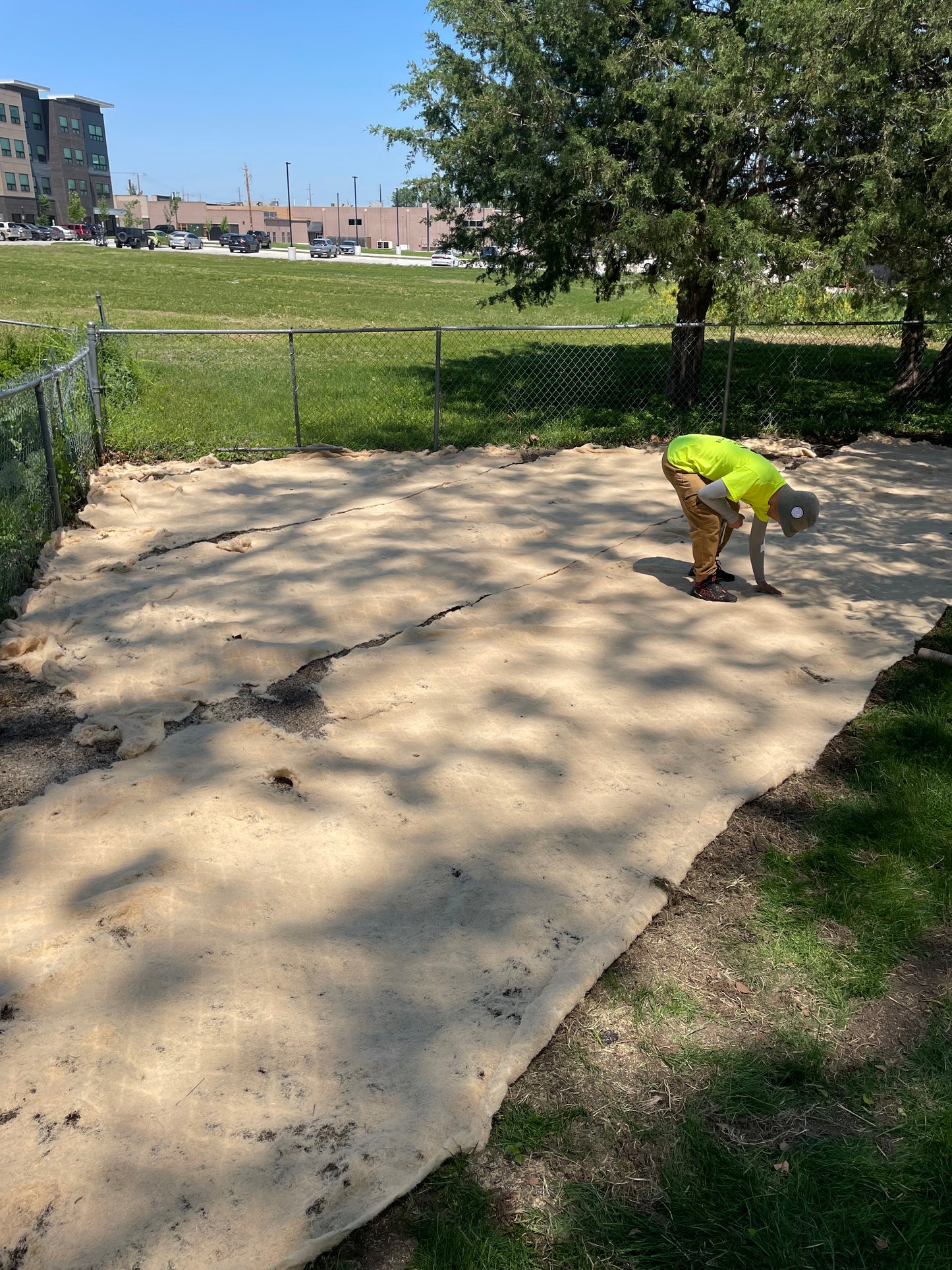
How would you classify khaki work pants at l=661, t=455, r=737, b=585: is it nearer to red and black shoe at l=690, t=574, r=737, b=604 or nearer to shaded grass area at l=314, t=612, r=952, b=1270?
red and black shoe at l=690, t=574, r=737, b=604

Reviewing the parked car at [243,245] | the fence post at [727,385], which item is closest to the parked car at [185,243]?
the parked car at [243,245]

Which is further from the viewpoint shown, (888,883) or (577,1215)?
(888,883)

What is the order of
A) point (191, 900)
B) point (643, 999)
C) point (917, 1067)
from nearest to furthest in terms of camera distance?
1. point (917, 1067)
2. point (643, 999)
3. point (191, 900)

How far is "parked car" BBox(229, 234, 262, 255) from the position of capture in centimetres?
6575

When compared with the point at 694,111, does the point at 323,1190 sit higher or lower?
lower

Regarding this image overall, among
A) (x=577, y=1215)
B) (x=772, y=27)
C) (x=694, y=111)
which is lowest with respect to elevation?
(x=577, y=1215)

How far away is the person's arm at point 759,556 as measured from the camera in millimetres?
5910

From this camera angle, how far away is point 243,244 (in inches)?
2606

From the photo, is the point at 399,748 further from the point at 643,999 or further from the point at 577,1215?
the point at 577,1215

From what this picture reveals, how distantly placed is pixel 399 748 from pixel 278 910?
1.20 m

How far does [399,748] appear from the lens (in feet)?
14.1

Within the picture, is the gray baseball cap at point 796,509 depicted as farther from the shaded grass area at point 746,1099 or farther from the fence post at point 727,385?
the fence post at point 727,385

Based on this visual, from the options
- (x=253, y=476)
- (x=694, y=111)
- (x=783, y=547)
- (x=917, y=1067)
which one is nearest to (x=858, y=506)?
(x=783, y=547)

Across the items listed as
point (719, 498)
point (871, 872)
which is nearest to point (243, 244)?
point (719, 498)
